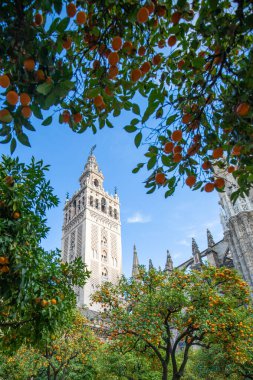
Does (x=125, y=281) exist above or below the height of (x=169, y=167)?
above

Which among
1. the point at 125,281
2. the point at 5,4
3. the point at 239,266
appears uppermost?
the point at 239,266

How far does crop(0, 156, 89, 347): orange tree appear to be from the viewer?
18.1ft

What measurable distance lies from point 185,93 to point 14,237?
4147mm

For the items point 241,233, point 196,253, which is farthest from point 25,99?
point 196,253

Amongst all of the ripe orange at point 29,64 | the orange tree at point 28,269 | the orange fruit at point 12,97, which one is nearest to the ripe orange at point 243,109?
the ripe orange at point 29,64

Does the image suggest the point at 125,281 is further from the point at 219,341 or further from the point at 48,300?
the point at 48,300

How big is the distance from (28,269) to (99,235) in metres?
47.4

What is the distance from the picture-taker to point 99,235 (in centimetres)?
5241

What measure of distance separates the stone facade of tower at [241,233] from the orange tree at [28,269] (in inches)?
892

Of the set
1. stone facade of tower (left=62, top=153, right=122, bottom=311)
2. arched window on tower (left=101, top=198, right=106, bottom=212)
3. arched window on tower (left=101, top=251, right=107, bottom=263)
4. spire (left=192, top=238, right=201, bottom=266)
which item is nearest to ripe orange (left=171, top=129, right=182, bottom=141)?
spire (left=192, top=238, right=201, bottom=266)

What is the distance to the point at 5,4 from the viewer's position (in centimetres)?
261

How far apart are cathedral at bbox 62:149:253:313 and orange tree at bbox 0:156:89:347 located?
26216 mm

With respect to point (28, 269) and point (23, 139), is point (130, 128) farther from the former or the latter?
point (28, 269)

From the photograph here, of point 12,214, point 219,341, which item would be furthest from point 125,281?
point 12,214
